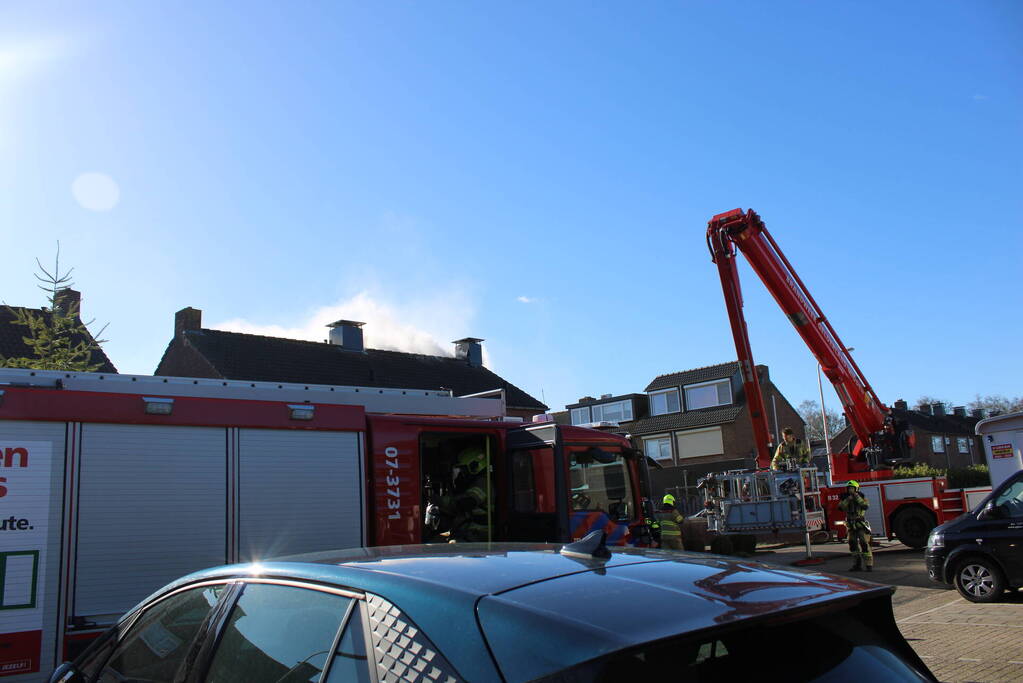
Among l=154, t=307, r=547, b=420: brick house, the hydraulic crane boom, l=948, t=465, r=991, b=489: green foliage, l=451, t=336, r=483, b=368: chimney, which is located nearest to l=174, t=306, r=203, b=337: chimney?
l=154, t=307, r=547, b=420: brick house

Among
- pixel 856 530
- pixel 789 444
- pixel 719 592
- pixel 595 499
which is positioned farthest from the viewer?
pixel 789 444

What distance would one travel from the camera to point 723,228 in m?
18.7

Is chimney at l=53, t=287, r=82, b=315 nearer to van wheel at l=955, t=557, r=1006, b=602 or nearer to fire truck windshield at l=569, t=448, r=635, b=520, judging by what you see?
fire truck windshield at l=569, t=448, r=635, b=520

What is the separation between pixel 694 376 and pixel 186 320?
28.7m

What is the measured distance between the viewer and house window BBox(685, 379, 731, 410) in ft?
152

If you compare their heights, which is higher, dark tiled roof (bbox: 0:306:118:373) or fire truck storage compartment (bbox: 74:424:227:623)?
dark tiled roof (bbox: 0:306:118:373)

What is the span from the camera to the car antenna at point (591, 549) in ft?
8.83

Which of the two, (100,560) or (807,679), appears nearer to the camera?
(807,679)

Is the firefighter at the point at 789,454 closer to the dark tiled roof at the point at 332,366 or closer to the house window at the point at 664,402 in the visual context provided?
the dark tiled roof at the point at 332,366

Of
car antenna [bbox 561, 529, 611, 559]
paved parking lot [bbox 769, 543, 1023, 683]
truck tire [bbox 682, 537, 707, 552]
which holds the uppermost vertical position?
car antenna [bbox 561, 529, 611, 559]

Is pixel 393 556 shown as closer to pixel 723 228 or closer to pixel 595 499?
pixel 595 499

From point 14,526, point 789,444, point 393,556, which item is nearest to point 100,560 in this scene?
point 14,526

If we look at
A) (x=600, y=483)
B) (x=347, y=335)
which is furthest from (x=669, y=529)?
(x=347, y=335)

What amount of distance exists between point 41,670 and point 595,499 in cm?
605
